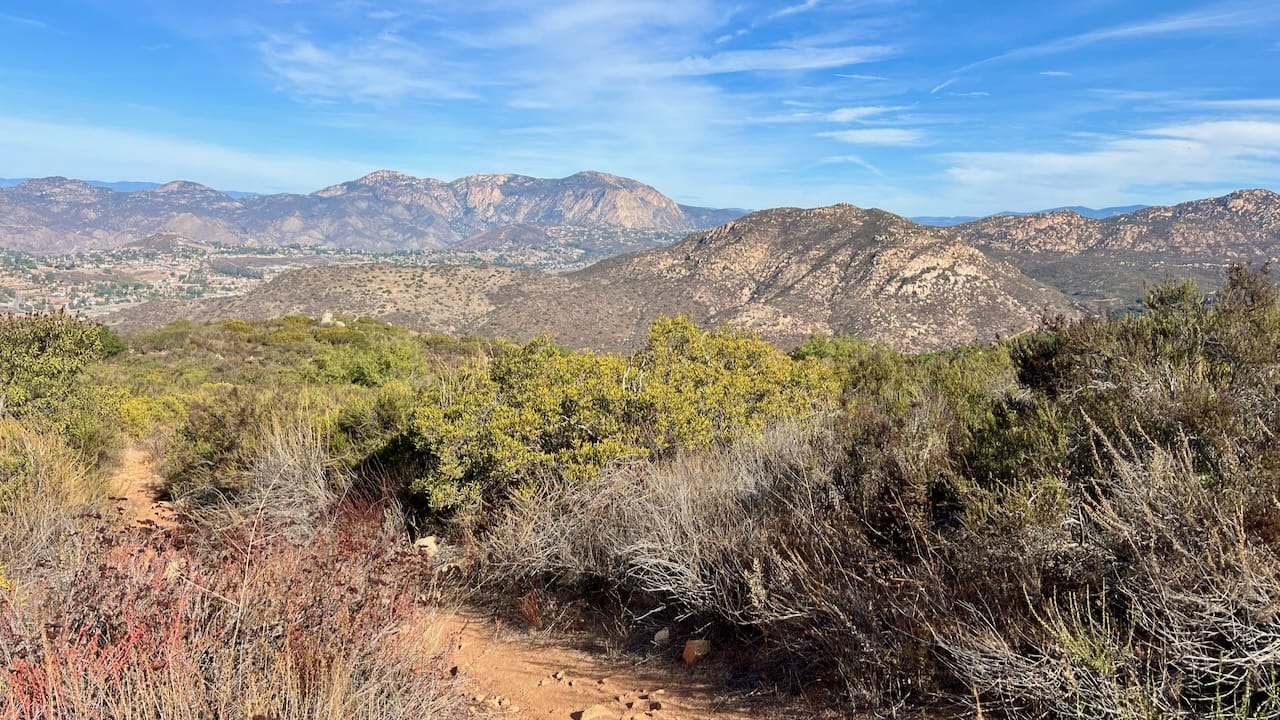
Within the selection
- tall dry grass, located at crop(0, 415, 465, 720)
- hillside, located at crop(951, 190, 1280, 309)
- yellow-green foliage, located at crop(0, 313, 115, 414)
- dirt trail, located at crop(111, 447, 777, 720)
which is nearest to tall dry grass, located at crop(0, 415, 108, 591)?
tall dry grass, located at crop(0, 415, 465, 720)

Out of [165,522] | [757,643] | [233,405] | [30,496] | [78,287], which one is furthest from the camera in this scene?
[78,287]

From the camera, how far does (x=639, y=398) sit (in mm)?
6625

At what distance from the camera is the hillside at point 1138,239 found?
67.3 m

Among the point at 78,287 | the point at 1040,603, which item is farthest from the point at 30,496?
the point at 78,287

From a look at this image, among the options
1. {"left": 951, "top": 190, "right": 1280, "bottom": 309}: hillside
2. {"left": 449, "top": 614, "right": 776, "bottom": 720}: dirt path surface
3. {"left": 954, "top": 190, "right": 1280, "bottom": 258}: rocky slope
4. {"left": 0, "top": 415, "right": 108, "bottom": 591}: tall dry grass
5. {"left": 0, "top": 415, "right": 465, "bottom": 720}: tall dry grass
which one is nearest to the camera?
{"left": 0, "top": 415, "right": 465, "bottom": 720}: tall dry grass

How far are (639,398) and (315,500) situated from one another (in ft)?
11.7

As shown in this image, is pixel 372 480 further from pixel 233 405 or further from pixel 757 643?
pixel 757 643

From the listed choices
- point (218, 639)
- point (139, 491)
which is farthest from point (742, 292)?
point (218, 639)

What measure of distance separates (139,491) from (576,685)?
747 centimetres

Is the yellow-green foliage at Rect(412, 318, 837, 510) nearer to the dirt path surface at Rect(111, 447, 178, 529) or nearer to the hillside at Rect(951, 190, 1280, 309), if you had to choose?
the dirt path surface at Rect(111, 447, 178, 529)

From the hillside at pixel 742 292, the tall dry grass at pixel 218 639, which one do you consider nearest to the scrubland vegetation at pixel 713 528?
the tall dry grass at pixel 218 639

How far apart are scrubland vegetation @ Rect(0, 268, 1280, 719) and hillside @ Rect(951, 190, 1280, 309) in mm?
66983

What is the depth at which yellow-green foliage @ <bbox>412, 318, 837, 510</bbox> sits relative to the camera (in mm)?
6121

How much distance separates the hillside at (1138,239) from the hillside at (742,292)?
19.2 m
